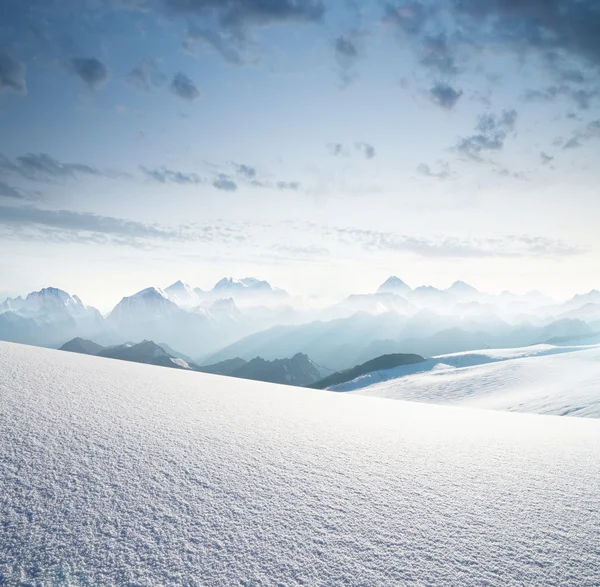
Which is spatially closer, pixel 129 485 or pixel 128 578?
pixel 128 578

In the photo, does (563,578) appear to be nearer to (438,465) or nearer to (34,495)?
(438,465)

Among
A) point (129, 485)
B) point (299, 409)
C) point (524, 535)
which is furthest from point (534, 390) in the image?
point (129, 485)

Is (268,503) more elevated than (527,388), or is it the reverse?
(268,503)

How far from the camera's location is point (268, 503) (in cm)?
418

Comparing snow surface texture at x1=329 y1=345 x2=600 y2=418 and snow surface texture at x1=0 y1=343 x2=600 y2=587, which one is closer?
snow surface texture at x1=0 y1=343 x2=600 y2=587

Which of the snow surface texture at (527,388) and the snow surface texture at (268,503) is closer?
the snow surface texture at (268,503)

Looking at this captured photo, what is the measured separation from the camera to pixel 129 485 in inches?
169

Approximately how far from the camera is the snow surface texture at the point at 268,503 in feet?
10.4

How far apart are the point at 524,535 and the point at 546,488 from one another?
187 centimetres

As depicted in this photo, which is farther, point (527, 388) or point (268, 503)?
point (527, 388)

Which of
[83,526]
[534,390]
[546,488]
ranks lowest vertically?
[534,390]

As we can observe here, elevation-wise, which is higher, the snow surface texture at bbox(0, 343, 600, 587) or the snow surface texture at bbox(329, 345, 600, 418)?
the snow surface texture at bbox(0, 343, 600, 587)

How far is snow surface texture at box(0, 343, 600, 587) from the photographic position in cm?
317

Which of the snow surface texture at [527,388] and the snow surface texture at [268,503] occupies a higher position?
the snow surface texture at [268,503]
